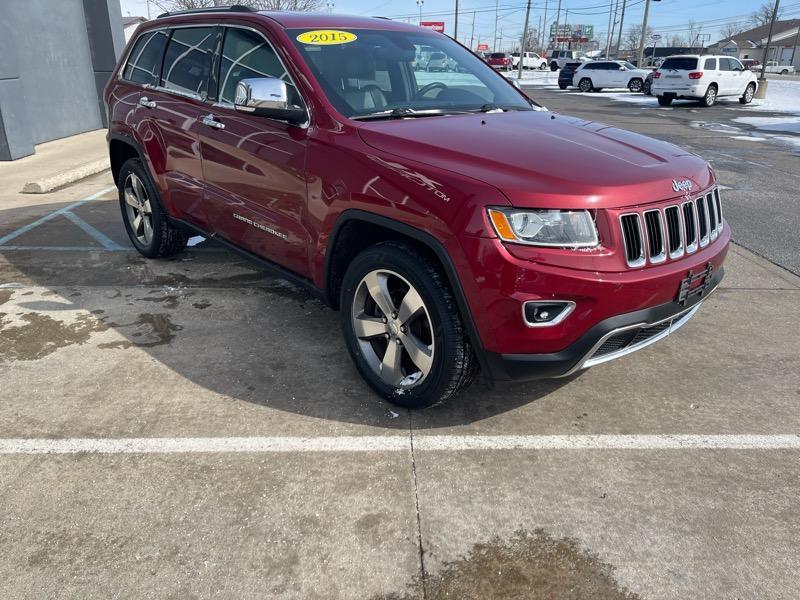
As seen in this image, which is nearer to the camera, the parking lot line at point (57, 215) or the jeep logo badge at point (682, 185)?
the jeep logo badge at point (682, 185)

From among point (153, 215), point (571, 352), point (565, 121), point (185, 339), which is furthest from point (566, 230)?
point (153, 215)

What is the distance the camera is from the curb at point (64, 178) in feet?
27.7

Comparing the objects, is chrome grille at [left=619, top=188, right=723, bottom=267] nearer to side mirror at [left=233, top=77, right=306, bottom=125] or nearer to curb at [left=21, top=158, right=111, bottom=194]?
side mirror at [left=233, top=77, right=306, bottom=125]

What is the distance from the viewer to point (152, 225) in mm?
5336

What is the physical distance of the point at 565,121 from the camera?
370 cm

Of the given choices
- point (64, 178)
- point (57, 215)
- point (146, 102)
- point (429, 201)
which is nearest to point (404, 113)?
point (429, 201)

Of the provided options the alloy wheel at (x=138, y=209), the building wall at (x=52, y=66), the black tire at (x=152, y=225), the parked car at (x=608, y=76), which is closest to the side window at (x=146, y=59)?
the black tire at (x=152, y=225)

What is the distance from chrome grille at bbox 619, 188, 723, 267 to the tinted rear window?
23928 millimetres

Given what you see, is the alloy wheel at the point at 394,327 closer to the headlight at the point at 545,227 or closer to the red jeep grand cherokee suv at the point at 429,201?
the red jeep grand cherokee suv at the point at 429,201

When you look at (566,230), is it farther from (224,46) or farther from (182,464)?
(224,46)

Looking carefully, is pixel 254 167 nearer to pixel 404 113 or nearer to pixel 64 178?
pixel 404 113

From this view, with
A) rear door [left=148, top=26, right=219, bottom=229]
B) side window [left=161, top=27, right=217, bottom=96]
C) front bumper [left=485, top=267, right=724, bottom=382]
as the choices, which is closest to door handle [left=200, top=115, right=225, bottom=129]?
rear door [left=148, top=26, right=219, bottom=229]

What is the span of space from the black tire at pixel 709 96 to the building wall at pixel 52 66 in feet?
67.0

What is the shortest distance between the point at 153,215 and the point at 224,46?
65.6 inches
